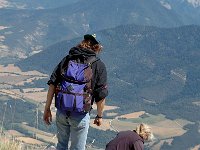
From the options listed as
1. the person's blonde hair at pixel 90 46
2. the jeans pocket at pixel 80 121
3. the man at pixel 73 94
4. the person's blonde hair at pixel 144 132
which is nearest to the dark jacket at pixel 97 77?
the man at pixel 73 94

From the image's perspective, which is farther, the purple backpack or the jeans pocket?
the jeans pocket

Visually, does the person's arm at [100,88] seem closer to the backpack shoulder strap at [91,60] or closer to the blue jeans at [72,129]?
the backpack shoulder strap at [91,60]

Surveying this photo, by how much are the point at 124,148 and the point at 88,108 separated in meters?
1.17

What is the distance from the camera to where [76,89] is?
10602mm

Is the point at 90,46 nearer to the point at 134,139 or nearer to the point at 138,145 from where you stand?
the point at 134,139

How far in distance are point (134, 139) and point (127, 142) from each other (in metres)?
0.18

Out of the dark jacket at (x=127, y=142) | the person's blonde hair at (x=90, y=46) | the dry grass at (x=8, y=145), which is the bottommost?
the dry grass at (x=8, y=145)

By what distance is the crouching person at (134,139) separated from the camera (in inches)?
431

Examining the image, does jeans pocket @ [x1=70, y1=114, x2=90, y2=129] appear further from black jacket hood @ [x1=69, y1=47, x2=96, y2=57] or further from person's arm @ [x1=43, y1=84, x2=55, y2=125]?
black jacket hood @ [x1=69, y1=47, x2=96, y2=57]

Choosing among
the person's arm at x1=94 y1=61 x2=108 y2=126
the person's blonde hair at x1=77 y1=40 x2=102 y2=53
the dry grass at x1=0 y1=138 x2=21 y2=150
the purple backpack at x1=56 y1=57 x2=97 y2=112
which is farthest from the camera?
the dry grass at x1=0 y1=138 x2=21 y2=150

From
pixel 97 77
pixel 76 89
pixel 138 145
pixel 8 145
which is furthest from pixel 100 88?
pixel 8 145

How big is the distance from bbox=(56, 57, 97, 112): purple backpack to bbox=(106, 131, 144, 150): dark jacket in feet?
3.41

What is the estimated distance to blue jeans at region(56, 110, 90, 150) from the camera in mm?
10844

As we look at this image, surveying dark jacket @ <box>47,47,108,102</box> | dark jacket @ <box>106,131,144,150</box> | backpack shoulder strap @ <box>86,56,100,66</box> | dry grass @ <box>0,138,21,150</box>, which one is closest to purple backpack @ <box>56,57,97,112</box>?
backpack shoulder strap @ <box>86,56,100,66</box>
